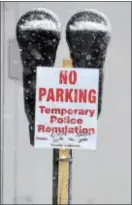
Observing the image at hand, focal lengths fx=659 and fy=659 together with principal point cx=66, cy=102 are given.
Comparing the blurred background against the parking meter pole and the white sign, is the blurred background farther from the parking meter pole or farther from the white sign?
the white sign

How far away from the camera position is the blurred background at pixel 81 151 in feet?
14.9

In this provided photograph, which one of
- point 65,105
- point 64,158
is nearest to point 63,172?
point 64,158

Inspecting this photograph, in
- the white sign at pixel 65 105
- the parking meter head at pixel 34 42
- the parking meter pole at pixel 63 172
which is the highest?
the parking meter head at pixel 34 42

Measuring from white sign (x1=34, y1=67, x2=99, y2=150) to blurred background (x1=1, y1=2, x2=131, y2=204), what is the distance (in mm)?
299

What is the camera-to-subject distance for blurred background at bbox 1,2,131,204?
4539mm

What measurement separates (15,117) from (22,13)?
74cm

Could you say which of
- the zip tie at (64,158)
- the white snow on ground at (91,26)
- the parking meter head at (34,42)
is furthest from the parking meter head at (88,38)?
the zip tie at (64,158)

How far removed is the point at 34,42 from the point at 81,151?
839 mm

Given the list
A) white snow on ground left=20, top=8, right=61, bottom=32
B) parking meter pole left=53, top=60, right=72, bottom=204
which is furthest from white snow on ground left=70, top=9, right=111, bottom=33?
parking meter pole left=53, top=60, right=72, bottom=204

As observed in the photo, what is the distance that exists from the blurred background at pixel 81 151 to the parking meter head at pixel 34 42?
94 mm

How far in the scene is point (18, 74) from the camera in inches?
178

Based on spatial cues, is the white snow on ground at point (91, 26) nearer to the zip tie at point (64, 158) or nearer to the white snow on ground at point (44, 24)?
the white snow on ground at point (44, 24)

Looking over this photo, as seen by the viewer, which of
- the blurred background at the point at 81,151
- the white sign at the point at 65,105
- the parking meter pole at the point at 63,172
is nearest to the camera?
the white sign at the point at 65,105

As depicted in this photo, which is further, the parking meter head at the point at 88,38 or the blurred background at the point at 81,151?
the blurred background at the point at 81,151
